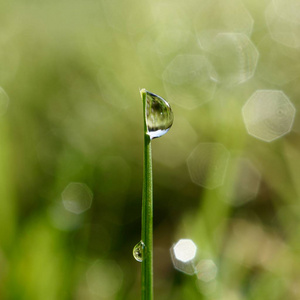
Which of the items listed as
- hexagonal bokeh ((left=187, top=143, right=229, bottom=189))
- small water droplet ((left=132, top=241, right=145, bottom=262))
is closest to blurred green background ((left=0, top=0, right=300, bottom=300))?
hexagonal bokeh ((left=187, top=143, right=229, bottom=189))

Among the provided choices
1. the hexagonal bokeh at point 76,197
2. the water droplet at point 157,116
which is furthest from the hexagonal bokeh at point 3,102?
the water droplet at point 157,116

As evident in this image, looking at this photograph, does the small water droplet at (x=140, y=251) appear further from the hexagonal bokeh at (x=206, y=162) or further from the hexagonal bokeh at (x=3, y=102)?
the hexagonal bokeh at (x=3, y=102)

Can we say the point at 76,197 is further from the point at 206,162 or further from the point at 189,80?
the point at 189,80

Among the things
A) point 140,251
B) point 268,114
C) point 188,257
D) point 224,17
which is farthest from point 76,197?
point 224,17

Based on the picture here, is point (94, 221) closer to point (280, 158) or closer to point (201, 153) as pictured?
point (201, 153)

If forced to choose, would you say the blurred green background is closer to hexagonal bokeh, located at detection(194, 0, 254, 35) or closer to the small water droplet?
hexagonal bokeh, located at detection(194, 0, 254, 35)

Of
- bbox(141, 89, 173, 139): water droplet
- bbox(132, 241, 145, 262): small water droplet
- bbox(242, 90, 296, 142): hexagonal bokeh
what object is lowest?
bbox(132, 241, 145, 262): small water droplet
